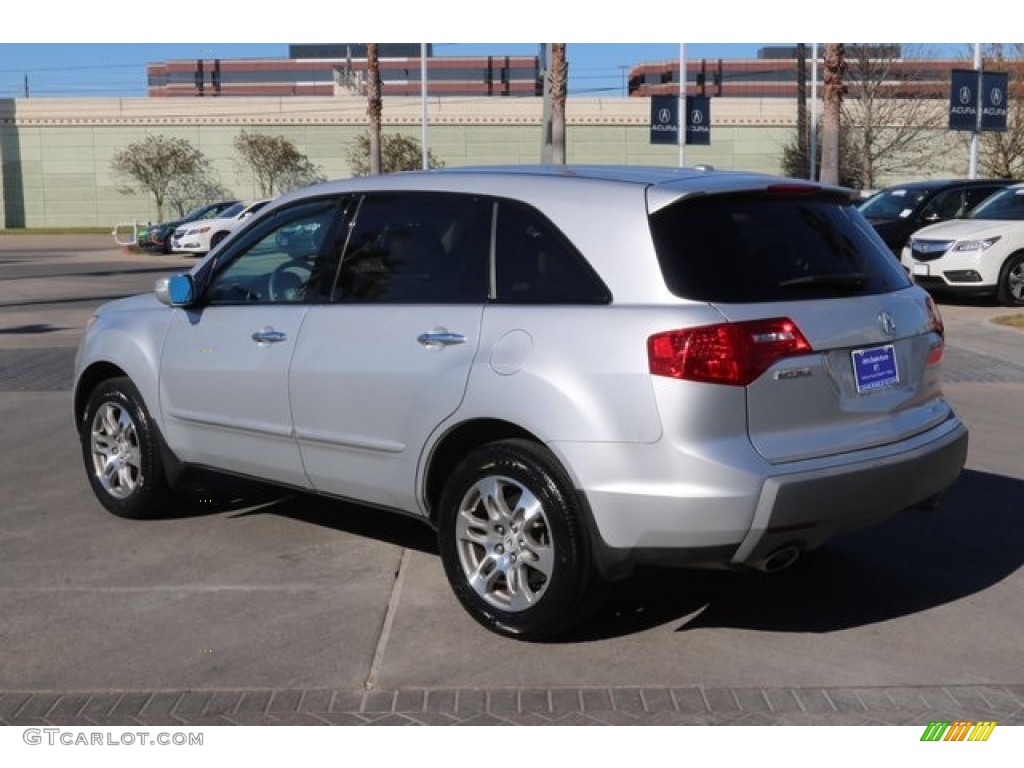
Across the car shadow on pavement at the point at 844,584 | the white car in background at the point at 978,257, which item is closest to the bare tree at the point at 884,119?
the white car in background at the point at 978,257

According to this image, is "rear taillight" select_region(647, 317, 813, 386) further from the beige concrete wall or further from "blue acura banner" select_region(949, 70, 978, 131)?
the beige concrete wall

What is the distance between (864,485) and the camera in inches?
185

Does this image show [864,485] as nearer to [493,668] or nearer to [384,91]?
[493,668]

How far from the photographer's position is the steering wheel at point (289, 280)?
19.3 ft

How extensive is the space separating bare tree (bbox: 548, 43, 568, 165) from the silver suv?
1184 inches

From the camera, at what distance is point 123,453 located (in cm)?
675

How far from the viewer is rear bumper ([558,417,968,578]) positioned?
4.41 m

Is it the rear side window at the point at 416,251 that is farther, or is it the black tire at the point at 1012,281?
the black tire at the point at 1012,281

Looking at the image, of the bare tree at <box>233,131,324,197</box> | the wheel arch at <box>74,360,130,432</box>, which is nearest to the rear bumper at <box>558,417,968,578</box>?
the wheel arch at <box>74,360,130,432</box>

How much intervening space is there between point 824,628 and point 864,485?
0.74m

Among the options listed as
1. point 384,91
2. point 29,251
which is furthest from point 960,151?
point 384,91

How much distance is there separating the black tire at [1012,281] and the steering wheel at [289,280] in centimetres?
1293

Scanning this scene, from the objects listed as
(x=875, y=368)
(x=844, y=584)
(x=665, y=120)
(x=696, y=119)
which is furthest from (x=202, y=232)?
(x=875, y=368)

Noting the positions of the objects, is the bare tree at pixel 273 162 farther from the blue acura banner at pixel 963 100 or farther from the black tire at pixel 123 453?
the black tire at pixel 123 453
